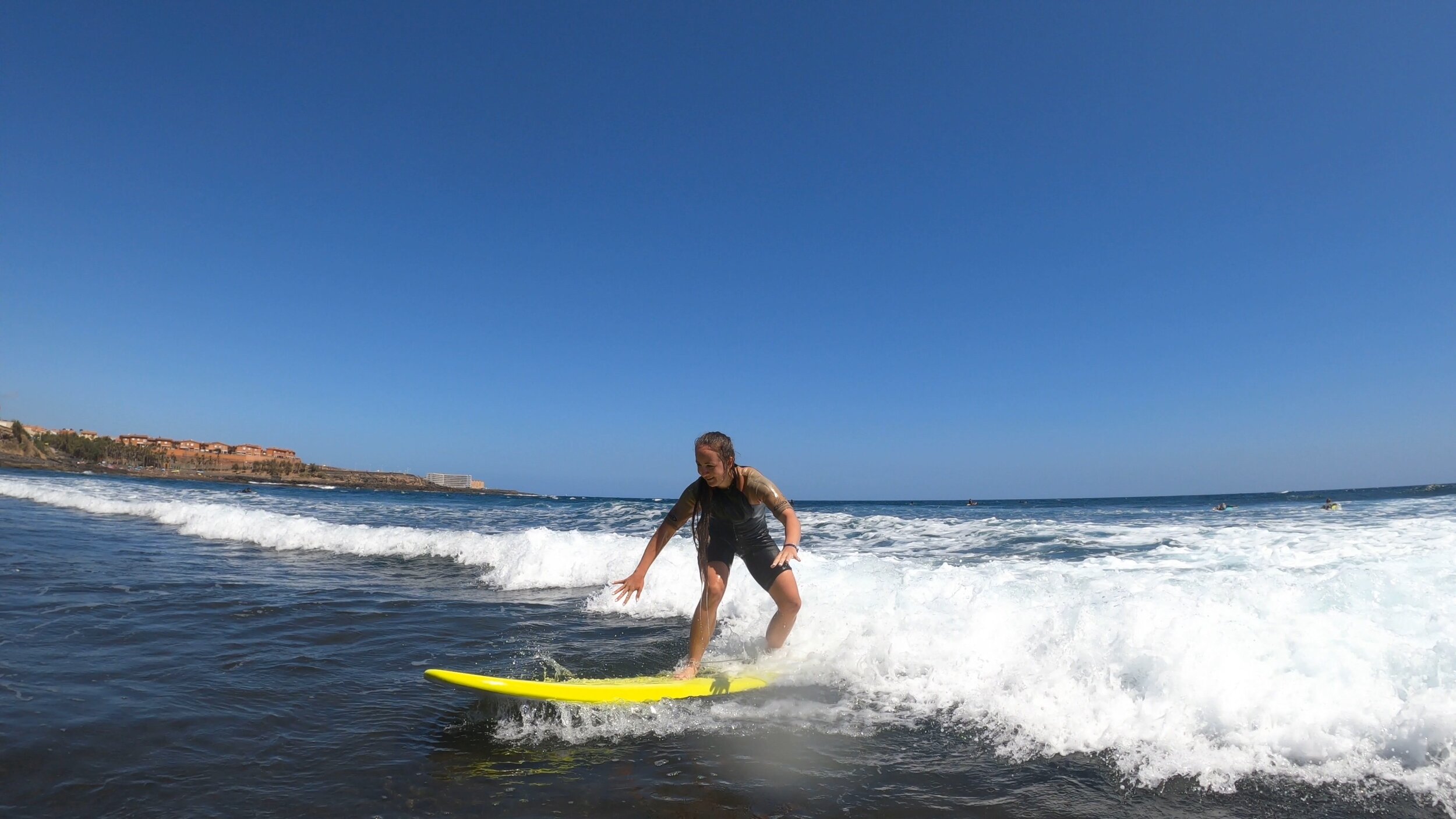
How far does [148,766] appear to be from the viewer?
3627mm

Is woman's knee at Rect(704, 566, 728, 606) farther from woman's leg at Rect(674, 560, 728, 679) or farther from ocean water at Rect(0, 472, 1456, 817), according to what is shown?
ocean water at Rect(0, 472, 1456, 817)

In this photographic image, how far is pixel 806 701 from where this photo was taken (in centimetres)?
530

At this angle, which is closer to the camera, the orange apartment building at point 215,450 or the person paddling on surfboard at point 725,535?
the person paddling on surfboard at point 725,535

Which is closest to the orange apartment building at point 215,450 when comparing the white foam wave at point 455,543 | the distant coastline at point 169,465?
the distant coastline at point 169,465

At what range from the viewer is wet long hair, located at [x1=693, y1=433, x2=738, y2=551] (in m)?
5.30

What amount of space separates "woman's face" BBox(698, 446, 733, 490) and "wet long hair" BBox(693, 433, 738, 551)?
0.03 metres

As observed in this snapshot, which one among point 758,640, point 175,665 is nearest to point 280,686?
point 175,665

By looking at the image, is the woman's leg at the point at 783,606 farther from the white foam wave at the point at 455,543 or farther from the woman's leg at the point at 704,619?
the white foam wave at the point at 455,543

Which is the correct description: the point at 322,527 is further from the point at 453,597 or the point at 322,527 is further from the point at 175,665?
the point at 175,665

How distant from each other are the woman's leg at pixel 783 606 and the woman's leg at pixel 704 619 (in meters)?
0.45

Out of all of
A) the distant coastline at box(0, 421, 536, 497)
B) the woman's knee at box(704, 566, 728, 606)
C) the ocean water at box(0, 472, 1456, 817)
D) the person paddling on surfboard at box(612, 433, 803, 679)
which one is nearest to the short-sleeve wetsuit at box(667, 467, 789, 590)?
the person paddling on surfboard at box(612, 433, 803, 679)

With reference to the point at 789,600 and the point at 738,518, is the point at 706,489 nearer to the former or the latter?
the point at 738,518

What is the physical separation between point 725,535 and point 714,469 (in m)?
0.72

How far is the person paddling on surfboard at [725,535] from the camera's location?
17.7 ft
